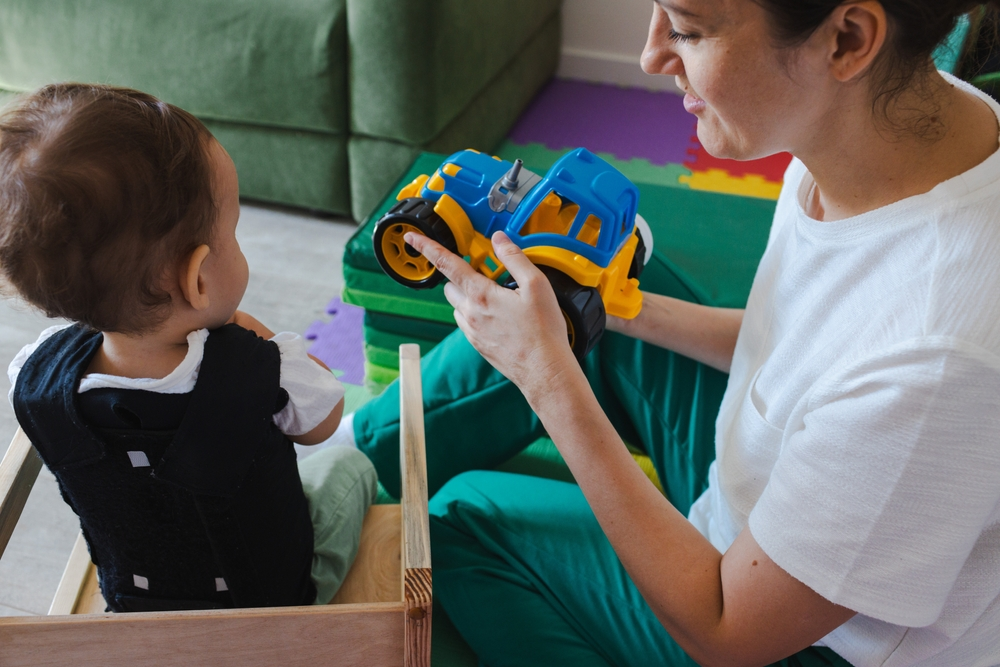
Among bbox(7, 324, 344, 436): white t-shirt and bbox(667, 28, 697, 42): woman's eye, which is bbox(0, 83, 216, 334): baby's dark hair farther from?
bbox(667, 28, 697, 42): woman's eye

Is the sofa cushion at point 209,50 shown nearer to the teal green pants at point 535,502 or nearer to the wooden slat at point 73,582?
the teal green pants at point 535,502

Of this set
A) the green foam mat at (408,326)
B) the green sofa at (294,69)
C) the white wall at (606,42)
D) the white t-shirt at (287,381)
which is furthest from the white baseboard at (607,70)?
the white t-shirt at (287,381)

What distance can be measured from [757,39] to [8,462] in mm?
721

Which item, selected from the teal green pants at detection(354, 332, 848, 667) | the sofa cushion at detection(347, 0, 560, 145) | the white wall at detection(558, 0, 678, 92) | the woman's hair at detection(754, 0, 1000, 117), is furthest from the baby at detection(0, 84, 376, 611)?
the white wall at detection(558, 0, 678, 92)

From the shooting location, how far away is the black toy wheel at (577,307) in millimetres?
765

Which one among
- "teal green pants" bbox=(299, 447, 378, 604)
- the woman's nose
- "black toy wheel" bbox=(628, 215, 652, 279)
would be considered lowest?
"teal green pants" bbox=(299, 447, 378, 604)

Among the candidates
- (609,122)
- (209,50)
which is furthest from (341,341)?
(609,122)

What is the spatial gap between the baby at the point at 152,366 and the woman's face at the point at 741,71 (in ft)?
1.27

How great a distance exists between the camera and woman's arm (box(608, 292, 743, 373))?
0.96 meters

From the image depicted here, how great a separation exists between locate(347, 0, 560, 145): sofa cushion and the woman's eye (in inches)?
47.4

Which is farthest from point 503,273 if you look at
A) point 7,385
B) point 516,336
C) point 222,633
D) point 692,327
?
point 7,385

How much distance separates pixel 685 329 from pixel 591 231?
238 millimetres

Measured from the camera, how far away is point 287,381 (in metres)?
0.74

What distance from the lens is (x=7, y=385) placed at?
1.56m
